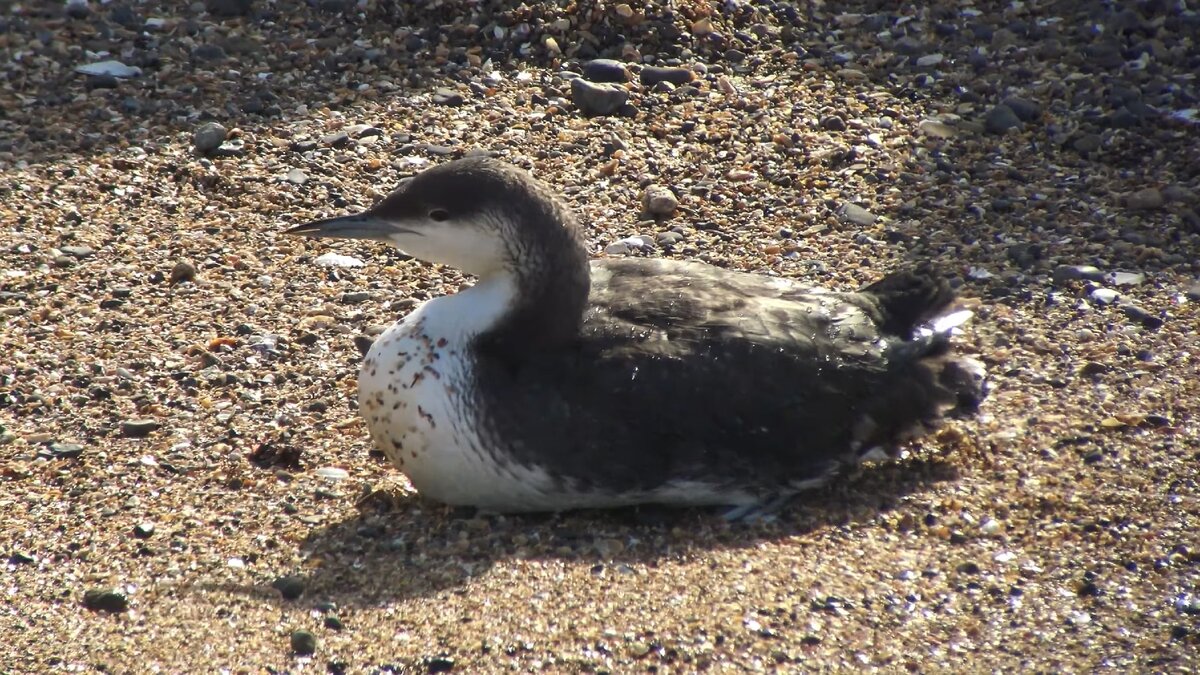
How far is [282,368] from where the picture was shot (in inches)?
221

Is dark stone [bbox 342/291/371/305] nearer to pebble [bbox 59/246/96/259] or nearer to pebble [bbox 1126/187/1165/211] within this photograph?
pebble [bbox 59/246/96/259]

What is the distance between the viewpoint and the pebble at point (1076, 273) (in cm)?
622

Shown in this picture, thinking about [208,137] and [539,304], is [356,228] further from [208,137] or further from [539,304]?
[208,137]

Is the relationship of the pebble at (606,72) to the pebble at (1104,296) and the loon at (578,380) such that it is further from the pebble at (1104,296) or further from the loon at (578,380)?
the loon at (578,380)

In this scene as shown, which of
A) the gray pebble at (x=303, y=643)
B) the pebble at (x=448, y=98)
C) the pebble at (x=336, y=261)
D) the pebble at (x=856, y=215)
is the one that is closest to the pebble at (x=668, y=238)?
the pebble at (x=856, y=215)

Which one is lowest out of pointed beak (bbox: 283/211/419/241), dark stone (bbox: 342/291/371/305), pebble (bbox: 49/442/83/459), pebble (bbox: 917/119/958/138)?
pebble (bbox: 49/442/83/459)

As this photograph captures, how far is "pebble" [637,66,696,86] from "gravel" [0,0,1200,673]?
4 centimetres

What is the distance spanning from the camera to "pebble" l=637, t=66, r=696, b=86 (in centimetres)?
773

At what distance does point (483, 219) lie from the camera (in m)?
4.76

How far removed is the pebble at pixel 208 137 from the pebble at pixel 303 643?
11.7ft

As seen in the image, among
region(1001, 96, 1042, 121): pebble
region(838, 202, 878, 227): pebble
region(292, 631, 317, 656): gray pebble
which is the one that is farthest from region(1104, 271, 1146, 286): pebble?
region(292, 631, 317, 656): gray pebble

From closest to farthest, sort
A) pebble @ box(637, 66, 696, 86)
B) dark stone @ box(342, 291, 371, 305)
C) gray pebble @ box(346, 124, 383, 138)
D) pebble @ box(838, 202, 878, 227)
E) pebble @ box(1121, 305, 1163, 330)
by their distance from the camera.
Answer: pebble @ box(1121, 305, 1163, 330)
dark stone @ box(342, 291, 371, 305)
pebble @ box(838, 202, 878, 227)
gray pebble @ box(346, 124, 383, 138)
pebble @ box(637, 66, 696, 86)

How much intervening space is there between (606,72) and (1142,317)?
310 cm

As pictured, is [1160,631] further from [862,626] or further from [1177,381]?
[1177,381]
